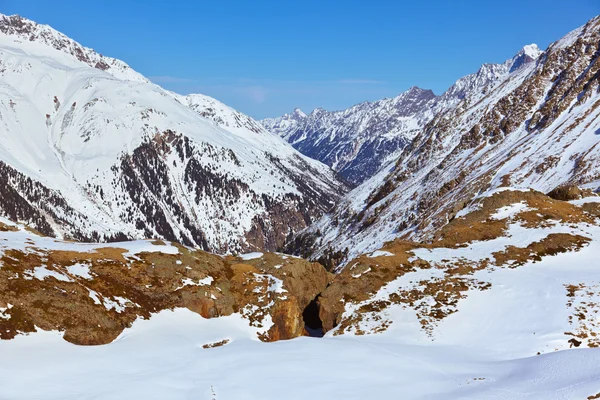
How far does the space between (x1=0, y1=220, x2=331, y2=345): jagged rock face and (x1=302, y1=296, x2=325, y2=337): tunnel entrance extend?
35.6 inches

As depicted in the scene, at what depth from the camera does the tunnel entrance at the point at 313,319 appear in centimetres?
4253

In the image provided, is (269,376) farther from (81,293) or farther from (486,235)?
(486,235)

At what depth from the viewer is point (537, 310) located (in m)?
35.5

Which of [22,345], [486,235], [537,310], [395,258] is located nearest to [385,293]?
[395,258]

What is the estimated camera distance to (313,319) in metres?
44.0

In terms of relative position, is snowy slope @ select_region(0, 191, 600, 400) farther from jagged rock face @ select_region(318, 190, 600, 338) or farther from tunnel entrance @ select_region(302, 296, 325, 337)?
tunnel entrance @ select_region(302, 296, 325, 337)

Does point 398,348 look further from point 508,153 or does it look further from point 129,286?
point 508,153

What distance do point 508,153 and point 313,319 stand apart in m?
117

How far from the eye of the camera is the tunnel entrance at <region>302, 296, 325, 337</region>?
140ft

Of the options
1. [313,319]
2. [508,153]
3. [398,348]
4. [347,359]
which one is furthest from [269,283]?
[508,153]

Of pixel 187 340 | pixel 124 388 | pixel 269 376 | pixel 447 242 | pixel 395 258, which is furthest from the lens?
pixel 447 242

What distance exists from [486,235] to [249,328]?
95.2 feet

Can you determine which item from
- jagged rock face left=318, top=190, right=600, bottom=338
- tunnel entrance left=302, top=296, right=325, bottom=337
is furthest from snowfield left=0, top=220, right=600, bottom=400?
tunnel entrance left=302, top=296, right=325, bottom=337

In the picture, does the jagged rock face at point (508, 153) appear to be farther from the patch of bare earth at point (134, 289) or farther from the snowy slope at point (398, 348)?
the patch of bare earth at point (134, 289)
